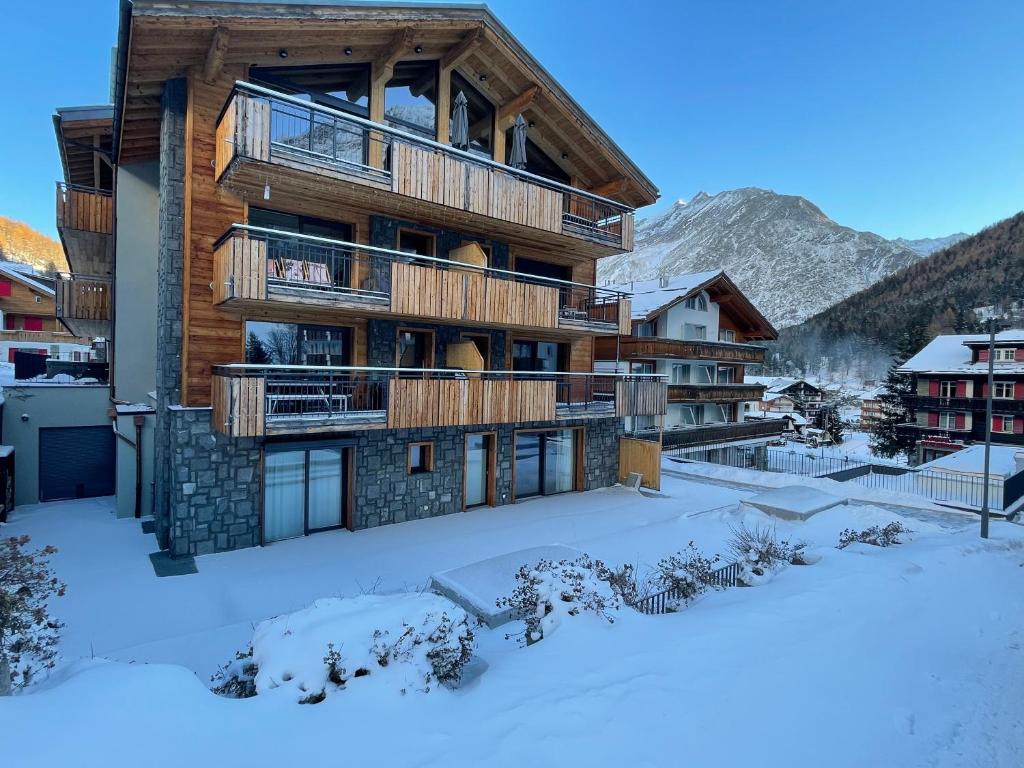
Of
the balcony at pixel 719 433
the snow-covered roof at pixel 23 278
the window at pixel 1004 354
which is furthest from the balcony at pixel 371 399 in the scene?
the window at pixel 1004 354

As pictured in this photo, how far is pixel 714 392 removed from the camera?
29.8 m

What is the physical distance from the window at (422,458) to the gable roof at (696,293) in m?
13.9

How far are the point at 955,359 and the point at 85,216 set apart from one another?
49.2 m

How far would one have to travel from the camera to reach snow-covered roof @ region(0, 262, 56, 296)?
3039cm

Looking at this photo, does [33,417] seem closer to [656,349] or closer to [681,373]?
[656,349]

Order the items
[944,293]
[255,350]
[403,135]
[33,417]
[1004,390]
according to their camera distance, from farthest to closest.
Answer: [944,293], [1004,390], [33,417], [255,350], [403,135]

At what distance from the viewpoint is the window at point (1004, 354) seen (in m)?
35.3

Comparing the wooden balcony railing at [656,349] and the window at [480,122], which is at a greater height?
the window at [480,122]

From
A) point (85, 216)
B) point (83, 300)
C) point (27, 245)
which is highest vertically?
point (27, 245)

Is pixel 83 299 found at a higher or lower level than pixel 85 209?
lower

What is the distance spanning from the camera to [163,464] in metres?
11.7

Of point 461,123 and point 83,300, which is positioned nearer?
point 461,123

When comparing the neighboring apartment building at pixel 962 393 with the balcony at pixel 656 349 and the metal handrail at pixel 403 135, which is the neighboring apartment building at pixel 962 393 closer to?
the balcony at pixel 656 349

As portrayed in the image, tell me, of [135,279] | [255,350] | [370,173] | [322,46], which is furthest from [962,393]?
[135,279]
